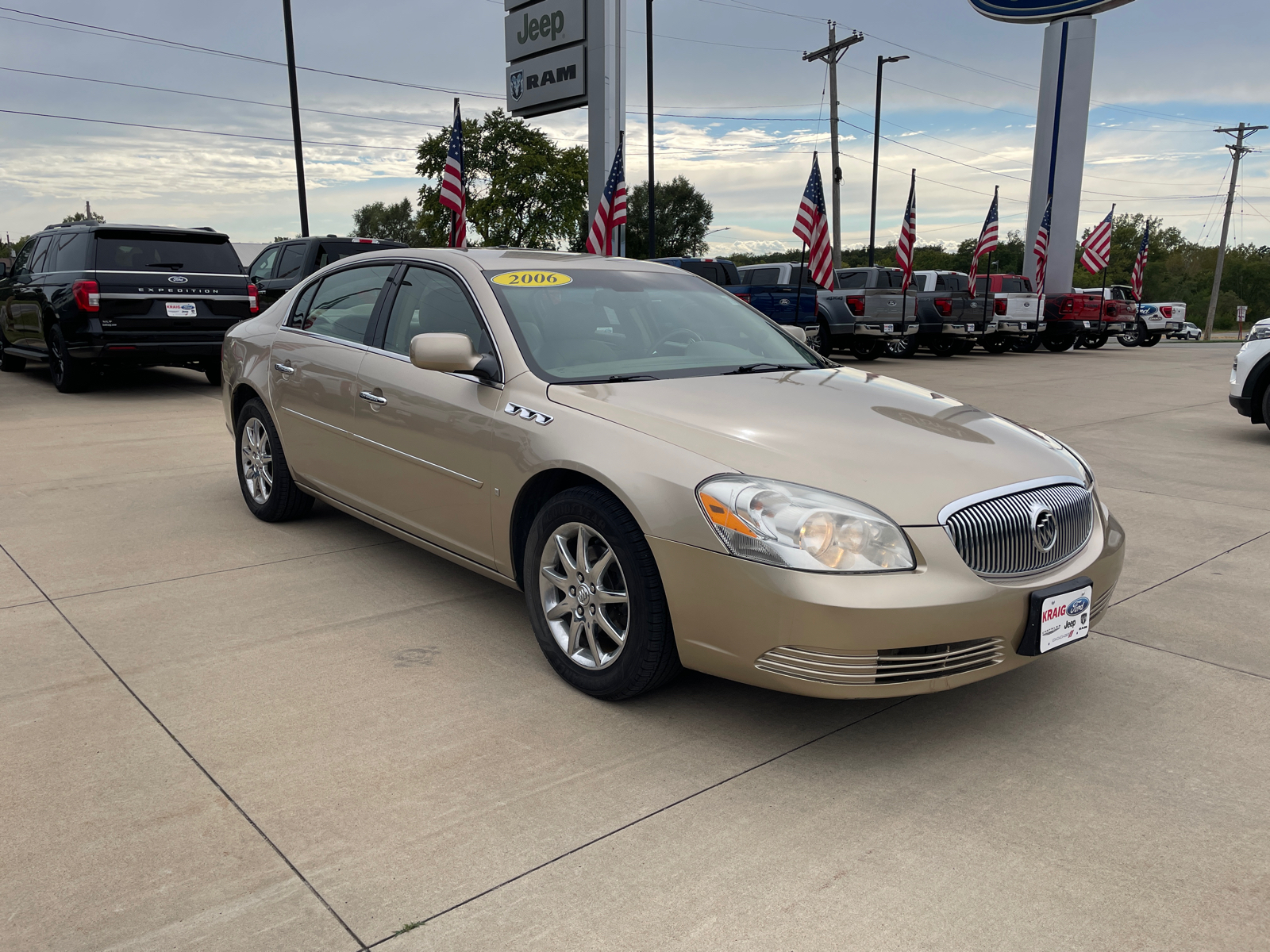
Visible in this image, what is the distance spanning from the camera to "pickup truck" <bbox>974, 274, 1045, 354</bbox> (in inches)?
938

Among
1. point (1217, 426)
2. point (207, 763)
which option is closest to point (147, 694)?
point (207, 763)

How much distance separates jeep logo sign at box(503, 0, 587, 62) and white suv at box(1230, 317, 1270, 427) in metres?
12.1

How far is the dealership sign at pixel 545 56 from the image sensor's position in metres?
17.0

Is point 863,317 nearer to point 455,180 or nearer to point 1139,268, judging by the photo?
point 455,180

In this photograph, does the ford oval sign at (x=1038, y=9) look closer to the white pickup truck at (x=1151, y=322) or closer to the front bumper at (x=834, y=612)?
the white pickup truck at (x=1151, y=322)

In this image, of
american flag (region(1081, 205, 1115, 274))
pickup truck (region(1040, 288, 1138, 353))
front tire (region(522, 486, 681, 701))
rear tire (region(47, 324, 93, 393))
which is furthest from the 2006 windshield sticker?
Result: american flag (region(1081, 205, 1115, 274))

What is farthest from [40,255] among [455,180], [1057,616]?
[1057,616]

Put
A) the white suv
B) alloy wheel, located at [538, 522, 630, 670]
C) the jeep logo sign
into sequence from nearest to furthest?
alloy wheel, located at [538, 522, 630, 670], the white suv, the jeep logo sign

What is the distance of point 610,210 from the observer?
→ 1505 centimetres

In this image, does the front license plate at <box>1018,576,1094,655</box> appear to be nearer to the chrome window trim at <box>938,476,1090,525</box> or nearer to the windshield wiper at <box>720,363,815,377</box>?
the chrome window trim at <box>938,476,1090,525</box>

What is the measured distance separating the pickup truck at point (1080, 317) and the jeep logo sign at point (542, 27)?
624 inches

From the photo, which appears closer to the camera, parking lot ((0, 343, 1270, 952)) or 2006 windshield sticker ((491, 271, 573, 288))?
parking lot ((0, 343, 1270, 952))

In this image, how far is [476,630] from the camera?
4.02 metres

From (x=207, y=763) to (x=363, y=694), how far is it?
592mm
